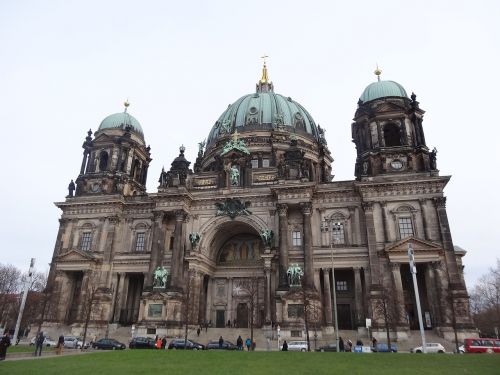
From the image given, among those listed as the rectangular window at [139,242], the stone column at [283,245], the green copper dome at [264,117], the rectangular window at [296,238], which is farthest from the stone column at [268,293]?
the green copper dome at [264,117]

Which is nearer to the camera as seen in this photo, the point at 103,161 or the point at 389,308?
the point at 389,308

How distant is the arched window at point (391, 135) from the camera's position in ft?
151

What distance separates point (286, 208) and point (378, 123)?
14554 mm

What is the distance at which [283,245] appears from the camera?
41.1 metres

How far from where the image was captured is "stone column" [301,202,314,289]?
39281 millimetres

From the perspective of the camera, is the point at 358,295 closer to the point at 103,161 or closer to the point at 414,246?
the point at 414,246

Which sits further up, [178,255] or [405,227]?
[405,227]

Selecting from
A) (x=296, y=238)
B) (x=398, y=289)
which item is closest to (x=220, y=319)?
(x=296, y=238)

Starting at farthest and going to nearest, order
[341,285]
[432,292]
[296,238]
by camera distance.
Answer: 1. [341,285]
2. [296,238]
3. [432,292]

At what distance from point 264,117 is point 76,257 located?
3251cm

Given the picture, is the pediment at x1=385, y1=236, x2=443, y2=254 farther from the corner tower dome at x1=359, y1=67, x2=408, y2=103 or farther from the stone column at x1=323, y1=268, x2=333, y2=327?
the corner tower dome at x1=359, y1=67, x2=408, y2=103

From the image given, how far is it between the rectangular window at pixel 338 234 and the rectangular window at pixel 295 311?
833 centimetres

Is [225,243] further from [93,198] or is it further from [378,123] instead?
[378,123]

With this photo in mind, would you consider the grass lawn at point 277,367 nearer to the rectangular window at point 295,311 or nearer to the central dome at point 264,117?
the rectangular window at point 295,311
